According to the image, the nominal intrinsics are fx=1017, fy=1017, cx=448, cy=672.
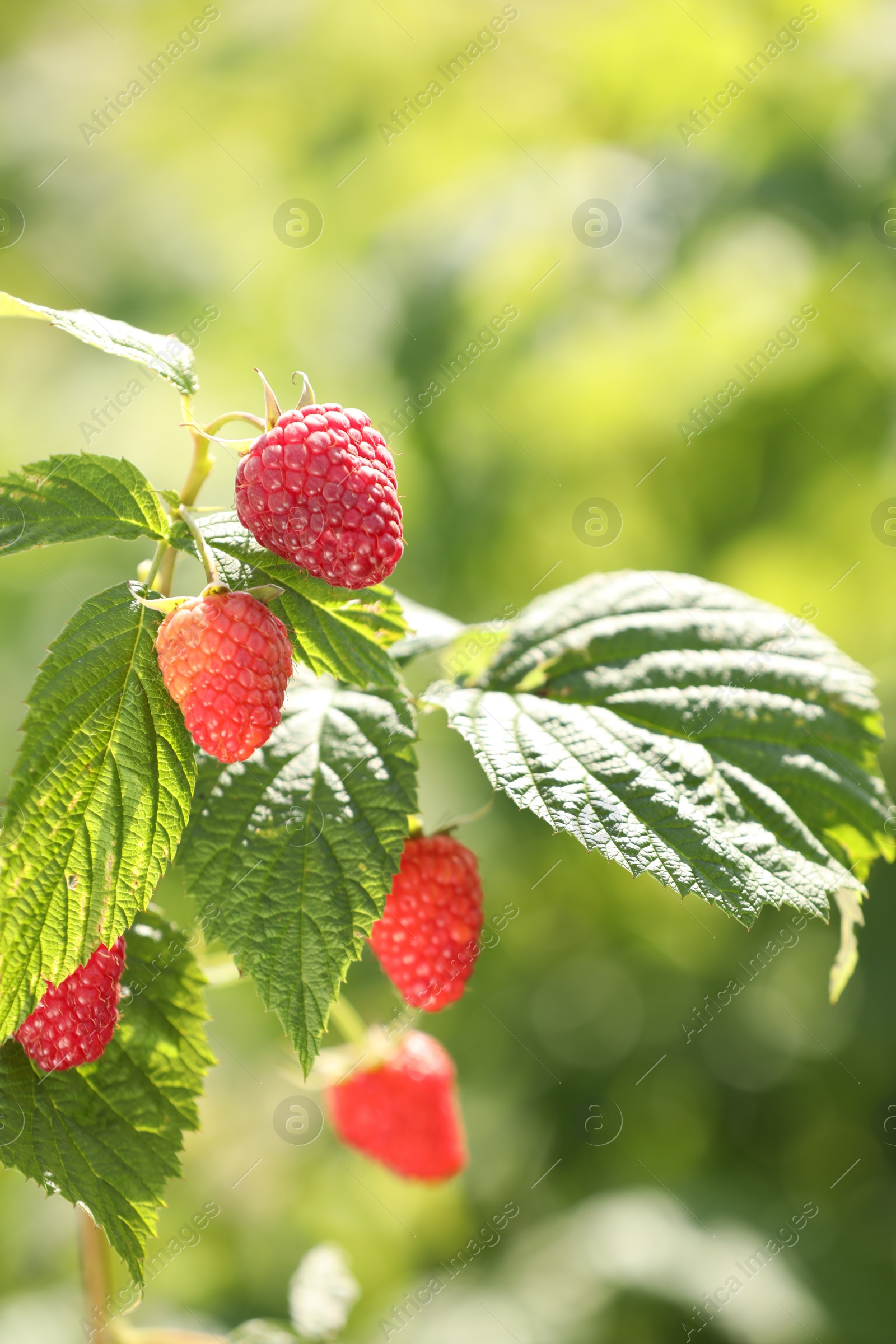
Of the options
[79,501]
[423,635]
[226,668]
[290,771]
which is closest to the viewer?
[226,668]

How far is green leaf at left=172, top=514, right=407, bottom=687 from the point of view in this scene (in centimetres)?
82

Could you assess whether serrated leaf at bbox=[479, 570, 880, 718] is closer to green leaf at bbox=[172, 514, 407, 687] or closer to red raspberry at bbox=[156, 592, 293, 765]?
green leaf at bbox=[172, 514, 407, 687]

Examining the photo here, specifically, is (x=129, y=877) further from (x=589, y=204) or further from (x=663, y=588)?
(x=589, y=204)

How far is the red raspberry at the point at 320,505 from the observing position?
75 cm

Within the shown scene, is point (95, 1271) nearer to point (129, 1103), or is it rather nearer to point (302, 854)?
point (129, 1103)

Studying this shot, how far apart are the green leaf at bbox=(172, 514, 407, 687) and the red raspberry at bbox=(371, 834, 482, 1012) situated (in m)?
0.26

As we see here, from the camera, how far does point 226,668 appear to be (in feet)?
2.25

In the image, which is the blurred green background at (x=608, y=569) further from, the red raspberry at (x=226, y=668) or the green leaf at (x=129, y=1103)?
the red raspberry at (x=226, y=668)

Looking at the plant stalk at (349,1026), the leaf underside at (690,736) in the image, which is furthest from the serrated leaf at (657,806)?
the plant stalk at (349,1026)

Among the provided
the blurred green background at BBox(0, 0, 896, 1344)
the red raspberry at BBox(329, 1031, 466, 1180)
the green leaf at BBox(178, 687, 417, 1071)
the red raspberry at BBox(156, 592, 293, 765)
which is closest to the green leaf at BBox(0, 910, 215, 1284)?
the green leaf at BBox(178, 687, 417, 1071)

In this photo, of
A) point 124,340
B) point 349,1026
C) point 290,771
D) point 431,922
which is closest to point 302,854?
point 290,771

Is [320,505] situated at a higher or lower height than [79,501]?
higher

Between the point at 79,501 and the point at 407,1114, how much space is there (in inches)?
39.2

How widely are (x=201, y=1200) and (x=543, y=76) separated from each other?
3.55 metres
